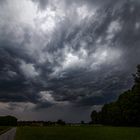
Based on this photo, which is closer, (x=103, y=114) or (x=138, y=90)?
(x=138, y=90)

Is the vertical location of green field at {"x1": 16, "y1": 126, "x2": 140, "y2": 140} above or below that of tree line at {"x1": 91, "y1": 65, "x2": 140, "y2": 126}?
below

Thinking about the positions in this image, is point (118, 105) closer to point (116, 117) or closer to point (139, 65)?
point (116, 117)

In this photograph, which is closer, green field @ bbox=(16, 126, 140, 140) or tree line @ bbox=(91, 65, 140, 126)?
green field @ bbox=(16, 126, 140, 140)

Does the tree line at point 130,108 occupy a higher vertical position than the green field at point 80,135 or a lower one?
higher

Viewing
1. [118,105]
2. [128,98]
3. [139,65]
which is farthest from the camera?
[118,105]

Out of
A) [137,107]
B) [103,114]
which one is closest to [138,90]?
[137,107]

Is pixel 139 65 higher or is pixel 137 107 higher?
pixel 139 65

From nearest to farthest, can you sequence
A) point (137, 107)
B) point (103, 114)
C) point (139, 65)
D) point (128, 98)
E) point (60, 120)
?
1. point (139, 65)
2. point (137, 107)
3. point (128, 98)
4. point (103, 114)
5. point (60, 120)

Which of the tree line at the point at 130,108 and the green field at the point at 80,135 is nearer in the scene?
the green field at the point at 80,135

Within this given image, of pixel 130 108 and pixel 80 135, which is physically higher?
pixel 130 108

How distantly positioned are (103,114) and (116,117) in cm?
4233

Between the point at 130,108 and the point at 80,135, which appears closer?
the point at 80,135

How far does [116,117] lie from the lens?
122 meters

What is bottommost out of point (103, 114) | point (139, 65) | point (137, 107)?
point (137, 107)
